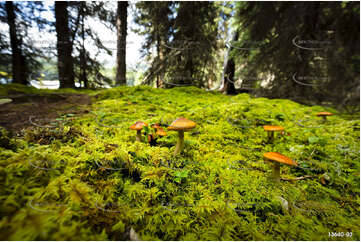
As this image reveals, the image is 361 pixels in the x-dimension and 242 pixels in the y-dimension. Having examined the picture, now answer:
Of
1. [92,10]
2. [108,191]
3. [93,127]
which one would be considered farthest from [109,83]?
[108,191]

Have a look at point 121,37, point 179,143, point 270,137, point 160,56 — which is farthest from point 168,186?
point 121,37

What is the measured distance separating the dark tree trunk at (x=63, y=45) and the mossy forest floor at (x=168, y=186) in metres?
4.03

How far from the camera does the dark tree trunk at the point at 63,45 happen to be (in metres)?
5.17

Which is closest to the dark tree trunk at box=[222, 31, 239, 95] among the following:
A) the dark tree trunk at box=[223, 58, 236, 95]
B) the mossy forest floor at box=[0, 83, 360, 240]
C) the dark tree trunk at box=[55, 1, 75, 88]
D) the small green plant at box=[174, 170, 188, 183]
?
the dark tree trunk at box=[223, 58, 236, 95]

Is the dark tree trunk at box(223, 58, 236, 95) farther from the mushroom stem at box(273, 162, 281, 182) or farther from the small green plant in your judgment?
the small green plant

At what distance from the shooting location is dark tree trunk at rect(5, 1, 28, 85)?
5.32 m

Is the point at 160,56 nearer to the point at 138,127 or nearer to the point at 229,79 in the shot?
the point at 229,79

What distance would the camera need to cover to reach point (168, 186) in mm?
1235

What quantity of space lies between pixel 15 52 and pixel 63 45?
2255 mm

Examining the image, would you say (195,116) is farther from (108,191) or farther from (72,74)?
(72,74)

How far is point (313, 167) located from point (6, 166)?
119 inches

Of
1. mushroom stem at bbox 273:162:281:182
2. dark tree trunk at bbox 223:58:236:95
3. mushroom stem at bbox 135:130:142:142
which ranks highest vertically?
dark tree trunk at bbox 223:58:236:95

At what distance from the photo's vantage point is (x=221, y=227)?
97 cm

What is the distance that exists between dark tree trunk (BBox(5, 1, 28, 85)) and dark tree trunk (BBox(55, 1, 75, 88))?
1832 millimetres
